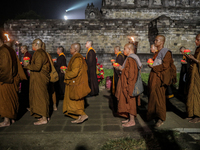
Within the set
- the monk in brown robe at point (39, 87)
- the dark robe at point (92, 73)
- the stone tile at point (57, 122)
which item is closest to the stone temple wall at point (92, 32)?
the dark robe at point (92, 73)

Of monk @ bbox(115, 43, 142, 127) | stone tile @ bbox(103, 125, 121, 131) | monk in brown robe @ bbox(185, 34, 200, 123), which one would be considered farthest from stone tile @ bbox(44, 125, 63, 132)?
monk in brown robe @ bbox(185, 34, 200, 123)

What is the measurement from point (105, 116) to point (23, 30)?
50.8ft

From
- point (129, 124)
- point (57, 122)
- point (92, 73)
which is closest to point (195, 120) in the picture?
point (129, 124)

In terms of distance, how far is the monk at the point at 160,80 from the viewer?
3799 millimetres

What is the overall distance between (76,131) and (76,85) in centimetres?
108

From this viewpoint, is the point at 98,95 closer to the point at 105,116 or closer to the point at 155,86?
the point at 105,116

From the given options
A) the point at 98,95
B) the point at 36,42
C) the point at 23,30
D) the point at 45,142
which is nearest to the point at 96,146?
the point at 45,142

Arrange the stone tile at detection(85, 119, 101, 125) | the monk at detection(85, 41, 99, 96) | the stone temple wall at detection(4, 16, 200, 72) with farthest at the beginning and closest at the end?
the stone temple wall at detection(4, 16, 200, 72) < the monk at detection(85, 41, 99, 96) < the stone tile at detection(85, 119, 101, 125)

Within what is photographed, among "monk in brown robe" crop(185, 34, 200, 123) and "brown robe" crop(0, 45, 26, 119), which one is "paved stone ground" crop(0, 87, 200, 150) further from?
"brown robe" crop(0, 45, 26, 119)

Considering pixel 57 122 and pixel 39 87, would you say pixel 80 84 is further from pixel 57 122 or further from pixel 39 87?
pixel 57 122

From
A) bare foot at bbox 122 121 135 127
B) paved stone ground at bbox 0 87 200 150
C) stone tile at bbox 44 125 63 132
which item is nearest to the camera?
paved stone ground at bbox 0 87 200 150

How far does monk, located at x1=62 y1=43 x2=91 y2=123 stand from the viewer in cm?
386

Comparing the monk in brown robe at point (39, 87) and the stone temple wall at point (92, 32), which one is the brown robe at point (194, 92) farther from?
the stone temple wall at point (92, 32)

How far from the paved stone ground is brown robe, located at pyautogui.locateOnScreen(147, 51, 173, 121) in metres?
0.38
